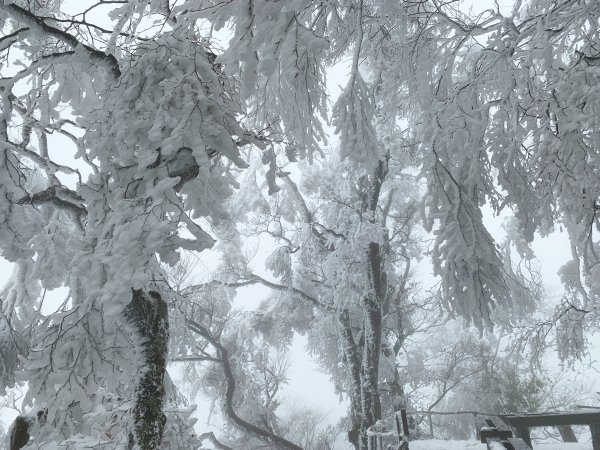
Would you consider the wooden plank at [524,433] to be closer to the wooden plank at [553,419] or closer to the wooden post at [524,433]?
the wooden post at [524,433]

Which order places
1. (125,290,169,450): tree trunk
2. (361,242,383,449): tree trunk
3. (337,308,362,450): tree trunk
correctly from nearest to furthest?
(125,290,169,450): tree trunk
(361,242,383,449): tree trunk
(337,308,362,450): tree trunk

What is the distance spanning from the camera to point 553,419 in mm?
5668

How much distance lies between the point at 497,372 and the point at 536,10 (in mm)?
16725

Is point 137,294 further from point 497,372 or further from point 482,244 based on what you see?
point 497,372

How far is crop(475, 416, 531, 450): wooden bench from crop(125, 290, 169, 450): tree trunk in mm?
2288

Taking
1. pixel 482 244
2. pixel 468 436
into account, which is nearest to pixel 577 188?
pixel 482 244

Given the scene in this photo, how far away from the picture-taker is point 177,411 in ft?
16.7

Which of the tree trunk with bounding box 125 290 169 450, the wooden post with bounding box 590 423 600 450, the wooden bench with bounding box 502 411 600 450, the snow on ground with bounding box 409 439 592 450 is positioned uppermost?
the tree trunk with bounding box 125 290 169 450

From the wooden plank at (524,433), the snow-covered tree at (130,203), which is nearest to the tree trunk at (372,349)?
the wooden plank at (524,433)

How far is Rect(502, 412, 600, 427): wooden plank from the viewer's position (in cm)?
563

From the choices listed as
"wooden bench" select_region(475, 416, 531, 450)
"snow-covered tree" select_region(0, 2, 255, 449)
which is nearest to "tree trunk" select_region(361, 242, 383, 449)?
"wooden bench" select_region(475, 416, 531, 450)

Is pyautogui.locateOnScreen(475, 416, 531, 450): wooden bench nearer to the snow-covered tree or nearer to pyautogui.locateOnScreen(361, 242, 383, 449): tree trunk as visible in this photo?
the snow-covered tree

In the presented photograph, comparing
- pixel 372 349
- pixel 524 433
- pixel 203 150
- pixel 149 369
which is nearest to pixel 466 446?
pixel 524 433

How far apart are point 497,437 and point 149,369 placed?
9.22 feet
